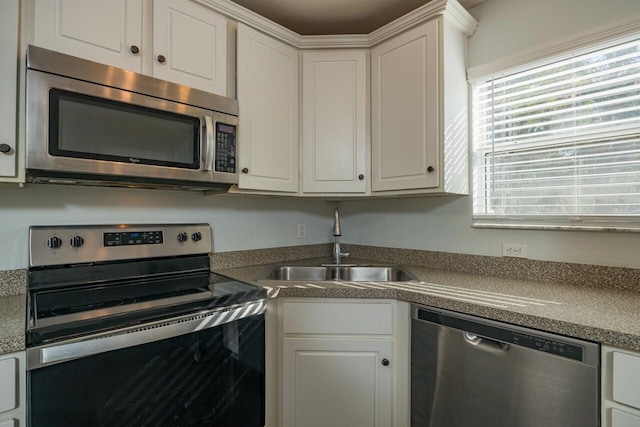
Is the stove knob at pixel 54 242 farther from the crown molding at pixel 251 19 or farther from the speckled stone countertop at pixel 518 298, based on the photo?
the crown molding at pixel 251 19

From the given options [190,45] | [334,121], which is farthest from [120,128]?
[334,121]

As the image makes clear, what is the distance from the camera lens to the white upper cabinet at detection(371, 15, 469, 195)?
1.72m

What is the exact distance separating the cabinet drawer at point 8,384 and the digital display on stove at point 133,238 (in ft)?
2.32

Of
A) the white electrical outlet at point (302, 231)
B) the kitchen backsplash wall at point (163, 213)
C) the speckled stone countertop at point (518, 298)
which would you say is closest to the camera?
the speckled stone countertop at point (518, 298)

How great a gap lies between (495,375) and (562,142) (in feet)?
3.59

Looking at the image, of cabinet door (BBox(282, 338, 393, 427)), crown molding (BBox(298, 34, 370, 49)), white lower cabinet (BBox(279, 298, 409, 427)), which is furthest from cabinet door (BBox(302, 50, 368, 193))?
cabinet door (BBox(282, 338, 393, 427))

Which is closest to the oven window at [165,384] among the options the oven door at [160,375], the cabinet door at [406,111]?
the oven door at [160,375]

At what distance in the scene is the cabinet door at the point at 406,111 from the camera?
68.2 inches

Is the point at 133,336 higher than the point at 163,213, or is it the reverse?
the point at 163,213

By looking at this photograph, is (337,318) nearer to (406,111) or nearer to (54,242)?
(406,111)

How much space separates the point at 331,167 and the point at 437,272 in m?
0.83

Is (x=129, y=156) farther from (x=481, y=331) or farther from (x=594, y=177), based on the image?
(x=594, y=177)

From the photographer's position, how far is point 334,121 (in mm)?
1996

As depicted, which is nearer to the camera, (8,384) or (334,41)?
(8,384)
